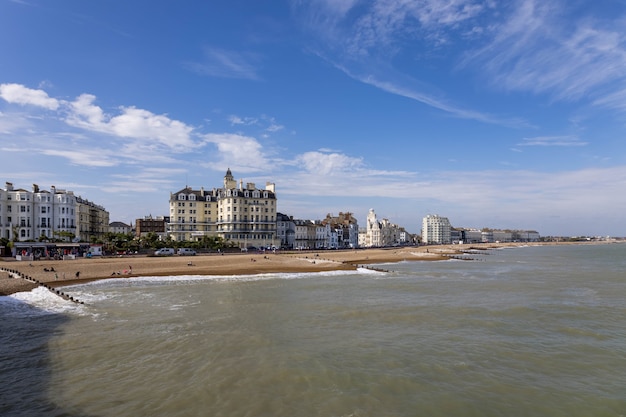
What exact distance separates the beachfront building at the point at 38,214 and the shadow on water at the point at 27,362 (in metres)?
48.9

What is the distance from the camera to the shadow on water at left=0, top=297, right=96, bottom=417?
11172 millimetres

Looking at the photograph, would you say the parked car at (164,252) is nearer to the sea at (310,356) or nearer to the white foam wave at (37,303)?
the white foam wave at (37,303)

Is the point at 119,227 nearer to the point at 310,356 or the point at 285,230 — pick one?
the point at 285,230

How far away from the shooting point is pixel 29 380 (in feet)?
42.9

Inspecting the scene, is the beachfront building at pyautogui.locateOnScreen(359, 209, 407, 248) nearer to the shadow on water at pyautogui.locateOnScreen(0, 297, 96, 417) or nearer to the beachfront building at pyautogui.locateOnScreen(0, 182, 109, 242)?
the beachfront building at pyautogui.locateOnScreen(0, 182, 109, 242)

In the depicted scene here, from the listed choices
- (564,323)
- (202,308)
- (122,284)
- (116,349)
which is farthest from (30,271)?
(564,323)

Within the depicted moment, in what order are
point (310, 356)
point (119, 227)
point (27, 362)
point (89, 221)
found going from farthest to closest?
point (119, 227), point (89, 221), point (310, 356), point (27, 362)

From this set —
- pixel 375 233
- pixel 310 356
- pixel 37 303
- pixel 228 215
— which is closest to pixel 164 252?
pixel 228 215

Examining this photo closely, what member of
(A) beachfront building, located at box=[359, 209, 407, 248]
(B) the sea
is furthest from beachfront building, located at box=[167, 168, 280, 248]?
(A) beachfront building, located at box=[359, 209, 407, 248]

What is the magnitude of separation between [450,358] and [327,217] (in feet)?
469

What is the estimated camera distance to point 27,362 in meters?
14.8

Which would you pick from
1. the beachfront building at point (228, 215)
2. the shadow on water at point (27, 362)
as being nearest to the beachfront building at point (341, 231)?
the beachfront building at point (228, 215)

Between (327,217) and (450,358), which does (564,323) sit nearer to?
(450,358)

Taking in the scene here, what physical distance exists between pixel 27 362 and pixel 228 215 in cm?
7938
